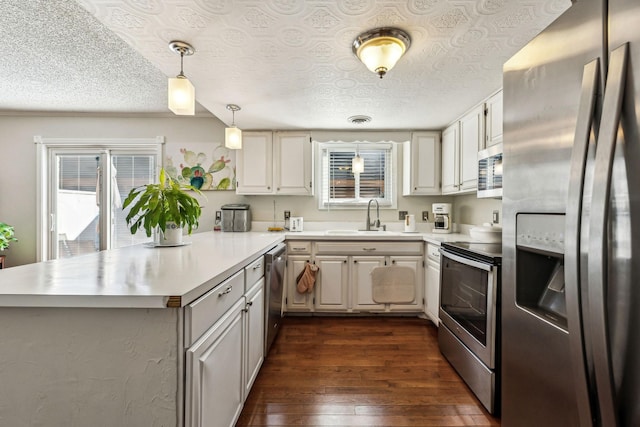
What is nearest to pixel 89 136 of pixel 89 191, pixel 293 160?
pixel 89 191

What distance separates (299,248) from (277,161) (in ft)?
3.68

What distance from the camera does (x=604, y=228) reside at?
2.11 feet

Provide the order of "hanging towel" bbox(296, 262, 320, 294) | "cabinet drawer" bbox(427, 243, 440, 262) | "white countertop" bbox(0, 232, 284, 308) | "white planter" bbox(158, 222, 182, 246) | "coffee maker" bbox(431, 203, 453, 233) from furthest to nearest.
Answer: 1. "coffee maker" bbox(431, 203, 453, 233)
2. "hanging towel" bbox(296, 262, 320, 294)
3. "cabinet drawer" bbox(427, 243, 440, 262)
4. "white planter" bbox(158, 222, 182, 246)
5. "white countertop" bbox(0, 232, 284, 308)

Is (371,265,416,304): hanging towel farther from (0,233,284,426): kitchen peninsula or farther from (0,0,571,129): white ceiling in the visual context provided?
(0,233,284,426): kitchen peninsula

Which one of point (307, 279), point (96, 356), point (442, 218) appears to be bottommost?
point (307, 279)

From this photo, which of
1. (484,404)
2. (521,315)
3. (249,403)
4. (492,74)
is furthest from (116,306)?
(492,74)

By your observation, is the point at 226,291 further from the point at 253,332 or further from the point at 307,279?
the point at 307,279

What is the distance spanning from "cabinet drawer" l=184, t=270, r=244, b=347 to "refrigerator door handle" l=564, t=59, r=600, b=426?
3.56 ft

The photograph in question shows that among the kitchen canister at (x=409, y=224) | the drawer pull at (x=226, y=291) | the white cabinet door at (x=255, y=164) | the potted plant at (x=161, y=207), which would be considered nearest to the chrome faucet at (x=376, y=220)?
the kitchen canister at (x=409, y=224)

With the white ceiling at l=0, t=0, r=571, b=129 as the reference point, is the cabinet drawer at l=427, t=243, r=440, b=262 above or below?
below

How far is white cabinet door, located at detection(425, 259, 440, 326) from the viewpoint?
264 centimetres

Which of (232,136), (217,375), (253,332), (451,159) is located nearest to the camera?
(217,375)

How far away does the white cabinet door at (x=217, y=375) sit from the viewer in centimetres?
91

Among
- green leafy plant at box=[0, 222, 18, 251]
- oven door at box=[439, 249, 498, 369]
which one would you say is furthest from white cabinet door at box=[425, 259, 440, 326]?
green leafy plant at box=[0, 222, 18, 251]
